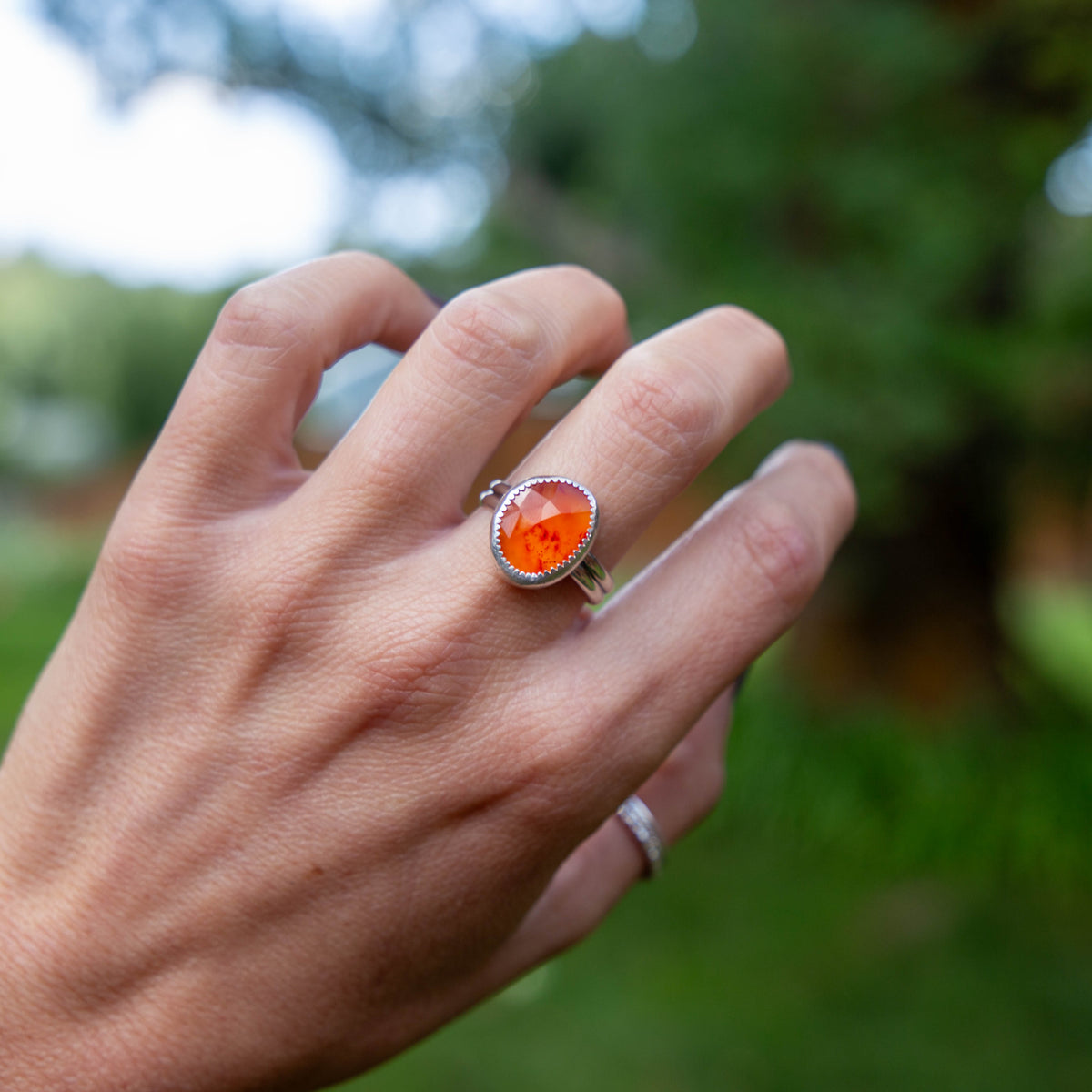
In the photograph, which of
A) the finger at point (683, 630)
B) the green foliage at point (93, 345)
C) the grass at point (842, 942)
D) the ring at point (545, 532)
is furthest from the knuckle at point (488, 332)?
the green foliage at point (93, 345)

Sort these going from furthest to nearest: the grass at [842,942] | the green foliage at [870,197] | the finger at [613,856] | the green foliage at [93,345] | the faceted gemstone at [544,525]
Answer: the green foliage at [93,345], the green foliage at [870,197], the grass at [842,942], the finger at [613,856], the faceted gemstone at [544,525]

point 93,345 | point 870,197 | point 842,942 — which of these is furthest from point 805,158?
point 93,345

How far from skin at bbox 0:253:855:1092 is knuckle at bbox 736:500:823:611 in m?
0.02

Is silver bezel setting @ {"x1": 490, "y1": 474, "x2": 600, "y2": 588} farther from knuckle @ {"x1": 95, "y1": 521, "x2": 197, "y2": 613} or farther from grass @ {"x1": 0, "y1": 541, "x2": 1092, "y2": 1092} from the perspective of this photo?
grass @ {"x1": 0, "y1": 541, "x2": 1092, "y2": 1092}

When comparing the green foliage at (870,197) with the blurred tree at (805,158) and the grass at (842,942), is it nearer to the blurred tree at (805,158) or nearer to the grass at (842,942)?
the blurred tree at (805,158)

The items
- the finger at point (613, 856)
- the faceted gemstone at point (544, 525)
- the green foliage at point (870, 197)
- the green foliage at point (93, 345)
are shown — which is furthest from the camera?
the green foliage at point (93, 345)

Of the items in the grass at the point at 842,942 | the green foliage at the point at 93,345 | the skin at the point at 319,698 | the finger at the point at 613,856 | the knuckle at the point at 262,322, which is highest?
the knuckle at the point at 262,322

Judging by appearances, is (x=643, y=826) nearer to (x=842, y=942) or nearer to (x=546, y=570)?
(x=546, y=570)

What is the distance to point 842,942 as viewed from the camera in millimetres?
3129

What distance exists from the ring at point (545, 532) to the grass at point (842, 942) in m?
2.17

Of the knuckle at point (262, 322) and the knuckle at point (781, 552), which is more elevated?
the knuckle at point (262, 322)

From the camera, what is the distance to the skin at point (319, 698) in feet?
2.64

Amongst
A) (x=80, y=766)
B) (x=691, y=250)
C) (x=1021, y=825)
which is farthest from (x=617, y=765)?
(x=1021, y=825)

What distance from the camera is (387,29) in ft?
11.5
